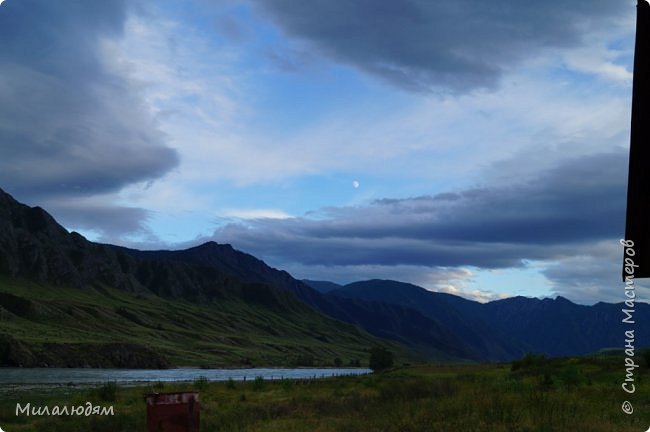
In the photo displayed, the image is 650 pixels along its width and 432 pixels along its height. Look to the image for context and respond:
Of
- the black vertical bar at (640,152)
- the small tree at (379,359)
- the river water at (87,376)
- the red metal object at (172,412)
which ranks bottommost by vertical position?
the river water at (87,376)

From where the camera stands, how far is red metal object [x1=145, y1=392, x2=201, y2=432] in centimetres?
1864

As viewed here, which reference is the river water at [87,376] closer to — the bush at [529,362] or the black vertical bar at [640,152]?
the bush at [529,362]

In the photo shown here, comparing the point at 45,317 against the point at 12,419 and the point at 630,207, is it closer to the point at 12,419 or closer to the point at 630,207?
the point at 12,419

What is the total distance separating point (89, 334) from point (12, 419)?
17198 centimetres

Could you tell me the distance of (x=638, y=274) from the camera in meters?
12.0

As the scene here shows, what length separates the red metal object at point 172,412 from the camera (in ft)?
61.2

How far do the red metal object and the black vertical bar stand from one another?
Answer: 1361 cm

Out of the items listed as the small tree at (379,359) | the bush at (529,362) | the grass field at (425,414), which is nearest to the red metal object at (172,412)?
the grass field at (425,414)

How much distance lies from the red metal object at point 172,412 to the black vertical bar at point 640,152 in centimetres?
1361

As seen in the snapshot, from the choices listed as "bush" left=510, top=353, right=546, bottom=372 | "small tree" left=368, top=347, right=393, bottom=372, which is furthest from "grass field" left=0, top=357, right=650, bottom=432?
"small tree" left=368, top=347, right=393, bottom=372

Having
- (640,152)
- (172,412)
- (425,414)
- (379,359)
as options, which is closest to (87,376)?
(379,359)

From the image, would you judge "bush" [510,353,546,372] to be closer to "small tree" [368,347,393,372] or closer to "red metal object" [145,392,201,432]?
"red metal object" [145,392,201,432]

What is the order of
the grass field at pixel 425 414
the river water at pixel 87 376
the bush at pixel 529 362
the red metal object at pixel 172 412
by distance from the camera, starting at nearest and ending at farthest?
the red metal object at pixel 172 412 < the grass field at pixel 425 414 < the bush at pixel 529 362 < the river water at pixel 87 376

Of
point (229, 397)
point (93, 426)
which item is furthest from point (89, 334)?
point (93, 426)
